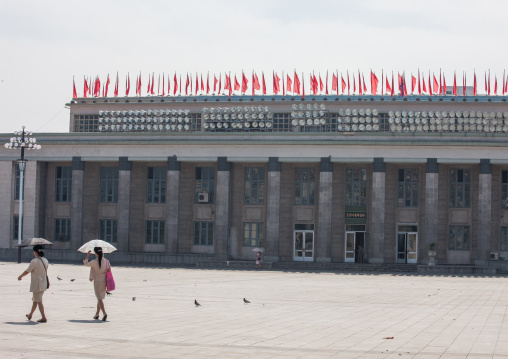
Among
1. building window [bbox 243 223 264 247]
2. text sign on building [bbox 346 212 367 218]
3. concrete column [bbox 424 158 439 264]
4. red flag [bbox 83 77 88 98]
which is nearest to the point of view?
concrete column [bbox 424 158 439 264]

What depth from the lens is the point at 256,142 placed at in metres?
60.2

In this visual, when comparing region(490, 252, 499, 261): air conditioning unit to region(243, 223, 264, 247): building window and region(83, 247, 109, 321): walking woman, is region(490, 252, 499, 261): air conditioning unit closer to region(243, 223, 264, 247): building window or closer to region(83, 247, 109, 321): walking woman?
region(243, 223, 264, 247): building window

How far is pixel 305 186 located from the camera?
61844mm

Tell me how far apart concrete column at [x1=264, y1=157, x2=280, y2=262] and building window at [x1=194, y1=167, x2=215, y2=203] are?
5747mm

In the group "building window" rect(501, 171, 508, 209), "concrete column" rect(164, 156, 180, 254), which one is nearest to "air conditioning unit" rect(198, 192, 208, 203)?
"concrete column" rect(164, 156, 180, 254)

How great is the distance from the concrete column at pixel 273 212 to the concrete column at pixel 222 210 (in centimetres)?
320

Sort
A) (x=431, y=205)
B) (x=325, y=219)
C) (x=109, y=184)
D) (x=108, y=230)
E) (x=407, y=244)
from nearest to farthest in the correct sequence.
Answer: (x=431, y=205) → (x=325, y=219) → (x=407, y=244) → (x=108, y=230) → (x=109, y=184)

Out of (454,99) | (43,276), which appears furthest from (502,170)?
(43,276)

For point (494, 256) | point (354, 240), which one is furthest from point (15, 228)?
point (494, 256)

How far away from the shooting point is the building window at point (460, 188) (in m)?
60.1

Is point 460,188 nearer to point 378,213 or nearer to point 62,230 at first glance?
point 378,213

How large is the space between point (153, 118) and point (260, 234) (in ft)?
45.3

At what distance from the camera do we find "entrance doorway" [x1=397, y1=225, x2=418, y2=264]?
198 feet

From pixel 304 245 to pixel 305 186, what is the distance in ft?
15.5
